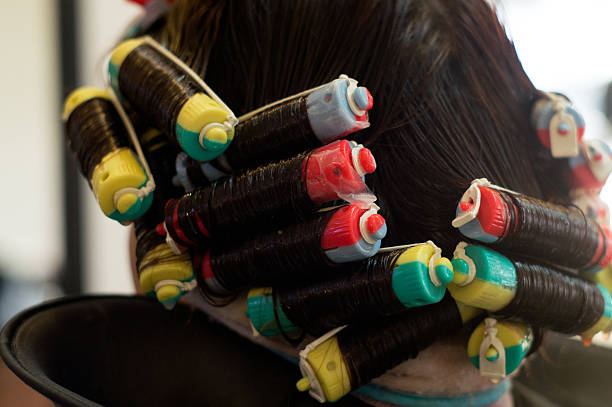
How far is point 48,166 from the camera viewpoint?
6.22ft

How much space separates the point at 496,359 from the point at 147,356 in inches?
13.0

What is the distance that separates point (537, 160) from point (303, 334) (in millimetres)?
272

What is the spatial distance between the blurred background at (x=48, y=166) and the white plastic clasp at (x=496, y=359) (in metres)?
1.57

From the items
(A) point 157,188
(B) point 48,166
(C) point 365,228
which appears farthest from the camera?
(B) point 48,166

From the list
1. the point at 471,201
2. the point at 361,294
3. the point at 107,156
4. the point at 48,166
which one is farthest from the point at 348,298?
the point at 48,166

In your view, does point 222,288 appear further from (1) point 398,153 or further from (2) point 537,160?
(2) point 537,160

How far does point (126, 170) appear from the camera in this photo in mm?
458

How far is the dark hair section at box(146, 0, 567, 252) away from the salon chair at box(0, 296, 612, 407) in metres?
0.19

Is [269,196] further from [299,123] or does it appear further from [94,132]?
[94,132]

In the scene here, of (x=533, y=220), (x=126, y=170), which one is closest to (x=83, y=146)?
(x=126, y=170)

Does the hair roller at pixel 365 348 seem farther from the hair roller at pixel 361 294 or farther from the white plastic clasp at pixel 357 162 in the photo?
the white plastic clasp at pixel 357 162

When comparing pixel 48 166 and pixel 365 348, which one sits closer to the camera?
pixel 365 348

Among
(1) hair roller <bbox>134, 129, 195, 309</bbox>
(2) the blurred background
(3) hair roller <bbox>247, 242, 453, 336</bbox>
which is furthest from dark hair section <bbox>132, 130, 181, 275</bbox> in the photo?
(2) the blurred background

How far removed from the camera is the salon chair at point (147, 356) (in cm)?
51
